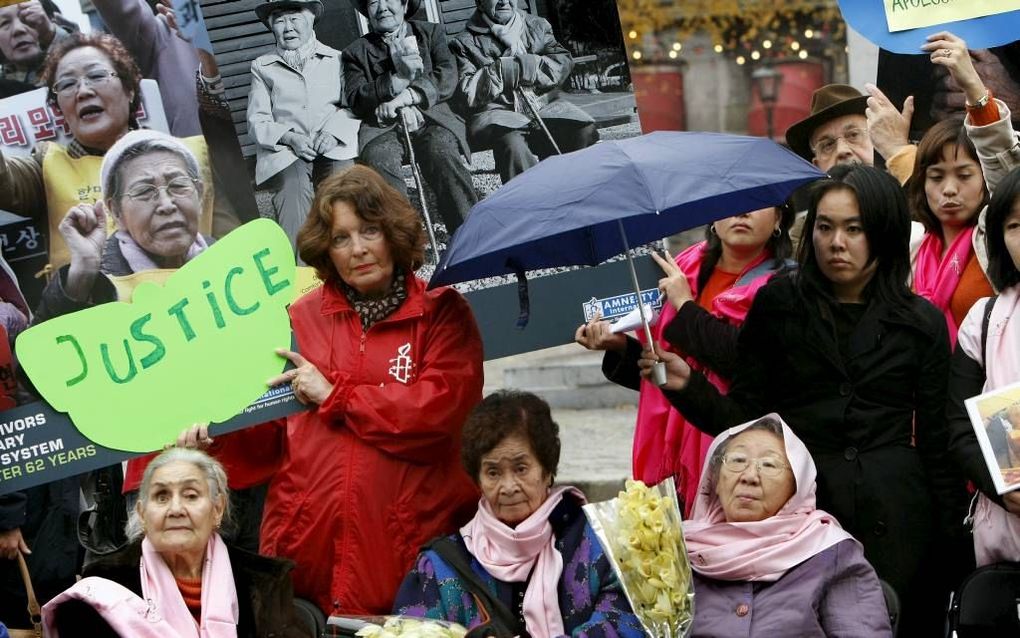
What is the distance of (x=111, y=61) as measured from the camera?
521 cm

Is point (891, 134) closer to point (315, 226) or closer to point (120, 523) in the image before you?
point (315, 226)

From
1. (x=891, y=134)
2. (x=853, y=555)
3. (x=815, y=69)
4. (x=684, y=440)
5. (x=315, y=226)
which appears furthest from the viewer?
(x=815, y=69)

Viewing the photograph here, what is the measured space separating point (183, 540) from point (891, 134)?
289 cm

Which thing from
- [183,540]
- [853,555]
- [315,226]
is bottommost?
[853,555]

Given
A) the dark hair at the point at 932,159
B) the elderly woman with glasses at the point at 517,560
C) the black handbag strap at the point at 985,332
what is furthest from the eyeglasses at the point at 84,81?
the black handbag strap at the point at 985,332

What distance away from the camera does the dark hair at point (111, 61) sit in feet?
17.0

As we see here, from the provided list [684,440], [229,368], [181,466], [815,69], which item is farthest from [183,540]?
[815,69]

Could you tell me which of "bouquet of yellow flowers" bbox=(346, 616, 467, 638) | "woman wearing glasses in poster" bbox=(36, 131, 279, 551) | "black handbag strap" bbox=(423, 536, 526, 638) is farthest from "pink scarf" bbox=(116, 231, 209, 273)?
"bouquet of yellow flowers" bbox=(346, 616, 467, 638)

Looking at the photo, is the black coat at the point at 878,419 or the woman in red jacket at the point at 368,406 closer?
the black coat at the point at 878,419

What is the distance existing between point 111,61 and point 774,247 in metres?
2.23

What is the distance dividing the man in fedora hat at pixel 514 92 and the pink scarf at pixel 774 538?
1.34 m

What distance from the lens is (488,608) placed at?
4766mm

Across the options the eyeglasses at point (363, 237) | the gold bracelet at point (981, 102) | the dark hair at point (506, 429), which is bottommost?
the dark hair at point (506, 429)

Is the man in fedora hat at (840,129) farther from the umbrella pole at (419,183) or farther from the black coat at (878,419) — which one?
the umbrella pole at (419,183)
